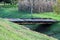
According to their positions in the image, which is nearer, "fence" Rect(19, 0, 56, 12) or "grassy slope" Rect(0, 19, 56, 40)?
"grassy slope" Rect(0, 19, 56, 40)

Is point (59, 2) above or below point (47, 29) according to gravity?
above

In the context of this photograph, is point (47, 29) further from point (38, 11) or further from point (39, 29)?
point (38, 11)

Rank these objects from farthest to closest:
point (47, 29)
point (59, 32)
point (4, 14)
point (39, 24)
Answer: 1. point (4, 14)
2. point (39, 24)
3. point (47, 29)
4. point (59, 32)

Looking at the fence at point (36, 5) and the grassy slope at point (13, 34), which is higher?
the grassy slope at point (13, 34)

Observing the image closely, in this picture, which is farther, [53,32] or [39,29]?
[39,29]

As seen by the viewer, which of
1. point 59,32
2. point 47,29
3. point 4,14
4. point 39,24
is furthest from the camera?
point 4,14

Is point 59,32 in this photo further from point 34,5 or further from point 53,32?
point 34,5

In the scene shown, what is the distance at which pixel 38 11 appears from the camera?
122 ft

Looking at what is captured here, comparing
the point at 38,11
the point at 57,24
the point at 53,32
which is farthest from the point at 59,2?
the point at 38,11

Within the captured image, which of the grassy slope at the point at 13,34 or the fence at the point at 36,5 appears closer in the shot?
the grassy slope at the point at 13,34

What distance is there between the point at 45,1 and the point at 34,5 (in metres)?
Result: 1.53

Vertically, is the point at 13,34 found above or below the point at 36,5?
above

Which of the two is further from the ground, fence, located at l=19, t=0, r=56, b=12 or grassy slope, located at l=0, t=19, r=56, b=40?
grassy slope, located at l=0, t=19, r=56, b=40

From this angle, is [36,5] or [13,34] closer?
[13,34]
